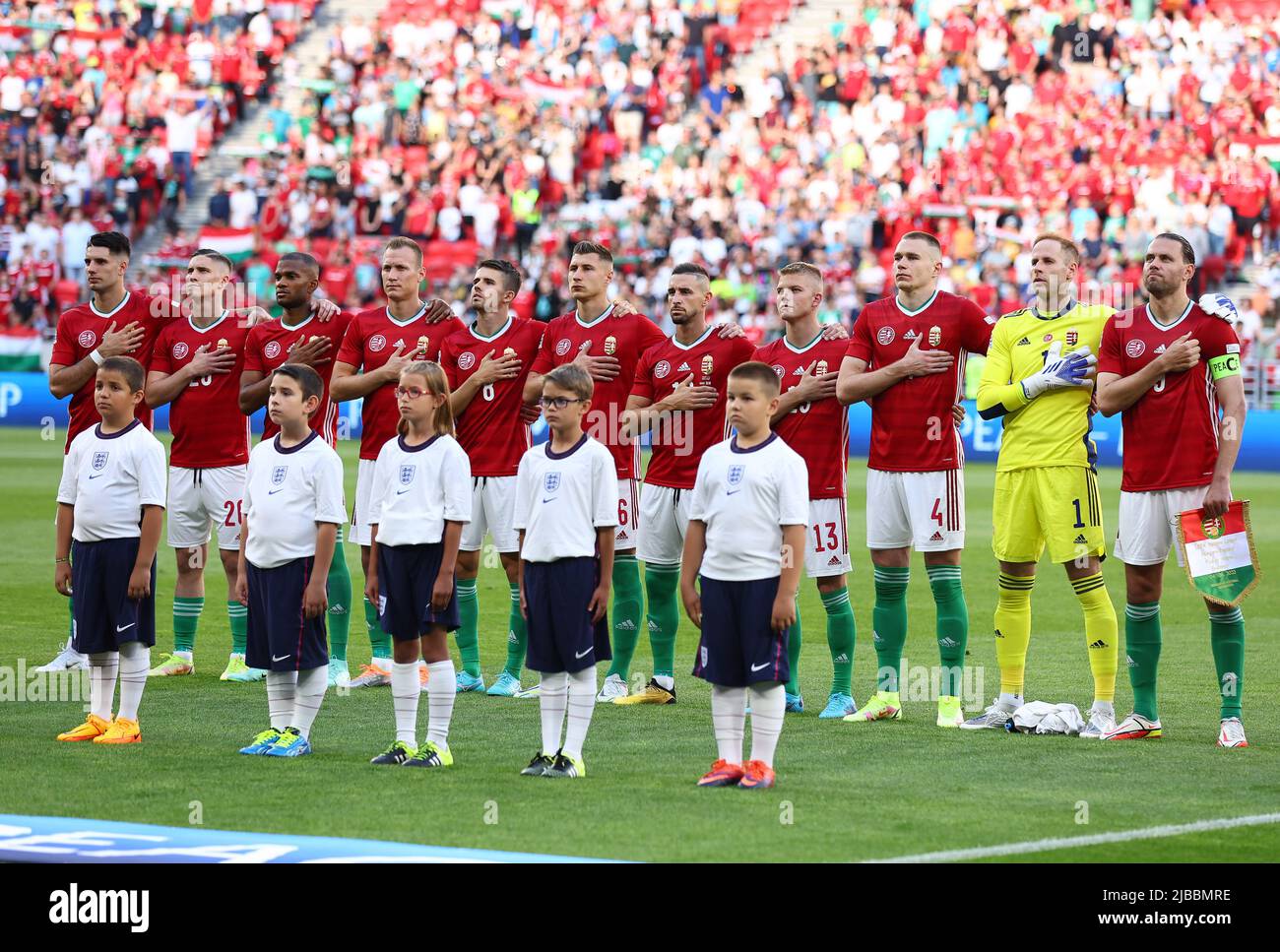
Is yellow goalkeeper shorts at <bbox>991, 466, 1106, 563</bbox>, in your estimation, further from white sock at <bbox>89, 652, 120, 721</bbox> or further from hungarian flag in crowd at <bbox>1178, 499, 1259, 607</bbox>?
white sock at <bbox>89, 652, 120, 721</bbox>

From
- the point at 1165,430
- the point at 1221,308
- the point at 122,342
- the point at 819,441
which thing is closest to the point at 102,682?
the point at 122,342

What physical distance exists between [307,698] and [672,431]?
115 inches

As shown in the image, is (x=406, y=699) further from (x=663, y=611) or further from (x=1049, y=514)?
(x=1049, y=514)

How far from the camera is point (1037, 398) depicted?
9.61 meters

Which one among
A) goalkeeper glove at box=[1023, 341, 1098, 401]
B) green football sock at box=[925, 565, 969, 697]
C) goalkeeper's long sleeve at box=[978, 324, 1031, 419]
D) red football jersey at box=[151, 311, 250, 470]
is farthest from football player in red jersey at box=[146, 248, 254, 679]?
goalkeeper glove at box=[1023, 341, 1098, 401]

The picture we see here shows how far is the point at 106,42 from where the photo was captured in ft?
128

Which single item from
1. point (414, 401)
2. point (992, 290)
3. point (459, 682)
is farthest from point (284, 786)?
point (992, 290)

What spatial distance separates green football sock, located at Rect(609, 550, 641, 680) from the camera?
10898 mm

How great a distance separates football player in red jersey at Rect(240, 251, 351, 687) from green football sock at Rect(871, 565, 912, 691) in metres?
3.23

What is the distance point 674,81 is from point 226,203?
897 centimetres

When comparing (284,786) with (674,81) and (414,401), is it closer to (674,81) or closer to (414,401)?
(414,401)

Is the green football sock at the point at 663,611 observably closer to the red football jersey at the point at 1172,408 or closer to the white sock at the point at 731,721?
the white sock at the point at 731,721

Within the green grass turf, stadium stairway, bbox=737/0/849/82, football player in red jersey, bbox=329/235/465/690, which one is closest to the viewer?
the green grass turf

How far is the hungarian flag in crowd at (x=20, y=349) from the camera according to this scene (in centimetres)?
3125
